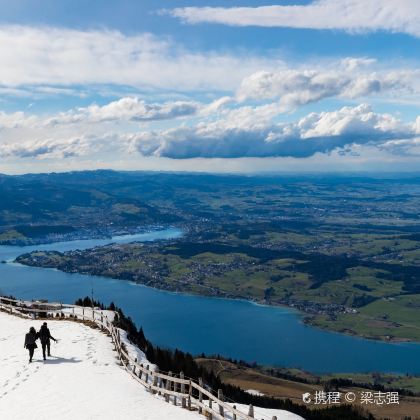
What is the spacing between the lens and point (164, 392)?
2552 centimetres

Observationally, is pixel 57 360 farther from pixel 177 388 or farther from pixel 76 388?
pixel 177 388

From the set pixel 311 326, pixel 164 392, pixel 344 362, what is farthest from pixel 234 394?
pixel 311 326

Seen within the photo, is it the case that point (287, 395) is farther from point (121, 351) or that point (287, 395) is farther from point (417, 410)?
point (121, 351)

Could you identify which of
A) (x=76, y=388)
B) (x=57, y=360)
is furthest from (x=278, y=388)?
(x=76, y=388)

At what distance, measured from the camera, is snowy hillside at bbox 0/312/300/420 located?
23219mm

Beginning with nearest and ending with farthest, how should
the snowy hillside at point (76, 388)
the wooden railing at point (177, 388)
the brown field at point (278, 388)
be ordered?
the wooden railing at point (177, 388)
the snowy hillside at point (76, 388)
the brown field at point (278, 388)

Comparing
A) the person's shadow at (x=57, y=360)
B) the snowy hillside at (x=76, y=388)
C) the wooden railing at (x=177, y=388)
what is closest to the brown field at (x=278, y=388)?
the wooden railing at (x=177, y=388)

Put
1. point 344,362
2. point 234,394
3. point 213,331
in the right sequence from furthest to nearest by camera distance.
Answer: point 213,331 < point 344,362 < point 234,394

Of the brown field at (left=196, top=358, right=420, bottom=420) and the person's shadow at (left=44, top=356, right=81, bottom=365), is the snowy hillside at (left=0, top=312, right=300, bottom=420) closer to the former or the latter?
the person's shadow at (left=44, top=356, right=81, bottom=365)

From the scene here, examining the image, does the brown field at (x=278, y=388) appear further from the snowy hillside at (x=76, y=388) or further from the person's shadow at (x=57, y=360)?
the person's shadow at (x=57, y=360)

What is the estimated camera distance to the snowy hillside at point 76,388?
23.2m

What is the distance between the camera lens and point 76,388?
88.6 ft

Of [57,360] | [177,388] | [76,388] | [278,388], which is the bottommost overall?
[278,388]

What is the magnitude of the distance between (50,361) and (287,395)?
56.8 meters
